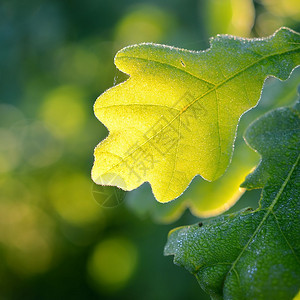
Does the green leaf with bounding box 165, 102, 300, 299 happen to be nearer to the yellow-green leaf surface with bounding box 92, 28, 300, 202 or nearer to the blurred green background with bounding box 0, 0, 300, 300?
the yellow-green leaf surface with bounding box 92, 28, 300, 202

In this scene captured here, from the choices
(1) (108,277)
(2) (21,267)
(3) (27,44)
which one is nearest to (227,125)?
(3) (27,44)

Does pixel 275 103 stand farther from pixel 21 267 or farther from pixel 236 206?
pixel 21 267

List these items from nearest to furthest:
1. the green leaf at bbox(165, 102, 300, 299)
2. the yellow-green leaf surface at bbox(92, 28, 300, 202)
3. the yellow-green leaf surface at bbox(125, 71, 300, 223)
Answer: the green leaf at bbox(165, 102, 300, 299)
the yellow-green leaf surface at bbox(92, 28, 300, 202)
the yellow-green leaf surface at bbox(125, 71, 300, 223)

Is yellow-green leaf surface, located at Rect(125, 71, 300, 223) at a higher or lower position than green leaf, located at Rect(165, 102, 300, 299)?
lower

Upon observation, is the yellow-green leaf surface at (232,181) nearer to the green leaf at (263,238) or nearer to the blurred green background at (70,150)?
the green leaf at (263,238)

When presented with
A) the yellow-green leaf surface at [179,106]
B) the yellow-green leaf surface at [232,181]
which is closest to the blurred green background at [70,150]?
the yellow-green leaf surface at [232,181]

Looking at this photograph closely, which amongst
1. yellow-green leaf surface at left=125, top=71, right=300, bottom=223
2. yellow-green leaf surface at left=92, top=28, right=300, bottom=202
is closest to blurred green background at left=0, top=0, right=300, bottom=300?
yellow-green leaf surface at left=125, top=71, right=300, bottom=223
